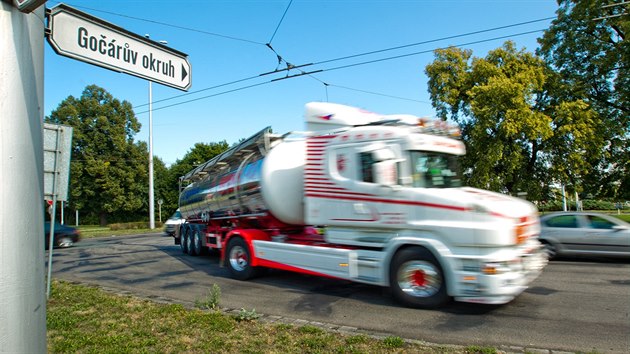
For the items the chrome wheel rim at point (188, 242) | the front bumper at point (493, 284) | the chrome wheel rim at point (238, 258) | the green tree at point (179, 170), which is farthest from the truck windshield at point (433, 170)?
the green tree at point (179, 170)

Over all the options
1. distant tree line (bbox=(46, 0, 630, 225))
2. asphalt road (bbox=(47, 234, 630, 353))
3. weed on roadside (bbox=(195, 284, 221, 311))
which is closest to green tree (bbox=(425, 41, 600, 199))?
distant tree line (bbox=(46, 0, 630, 225))

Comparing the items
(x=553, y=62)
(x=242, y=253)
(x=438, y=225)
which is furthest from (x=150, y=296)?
(x=553, y=62)

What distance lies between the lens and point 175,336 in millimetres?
5176

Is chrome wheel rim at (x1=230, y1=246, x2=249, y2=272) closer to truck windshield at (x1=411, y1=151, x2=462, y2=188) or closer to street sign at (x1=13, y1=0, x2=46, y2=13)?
truck windshield at (x1=411, y1=151, x2=462, y2=188)

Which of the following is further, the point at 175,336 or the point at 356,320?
the point at 356,320

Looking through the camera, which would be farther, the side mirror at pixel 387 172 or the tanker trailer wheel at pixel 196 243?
the tanker trailer wheel at pixel 196 243

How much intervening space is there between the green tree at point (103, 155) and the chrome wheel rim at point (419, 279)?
156 feet

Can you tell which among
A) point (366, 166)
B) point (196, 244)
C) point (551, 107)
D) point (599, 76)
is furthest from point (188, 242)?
point (599, 76)

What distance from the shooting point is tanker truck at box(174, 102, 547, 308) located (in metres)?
6.07

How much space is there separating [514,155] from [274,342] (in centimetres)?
2263

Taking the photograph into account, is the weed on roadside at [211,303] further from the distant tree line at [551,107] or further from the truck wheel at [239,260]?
the distant tree line at [551,107]

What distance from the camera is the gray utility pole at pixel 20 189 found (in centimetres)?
222

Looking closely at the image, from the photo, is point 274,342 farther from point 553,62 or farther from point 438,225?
point 553,62

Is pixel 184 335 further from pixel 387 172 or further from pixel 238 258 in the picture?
pixel 238 258
